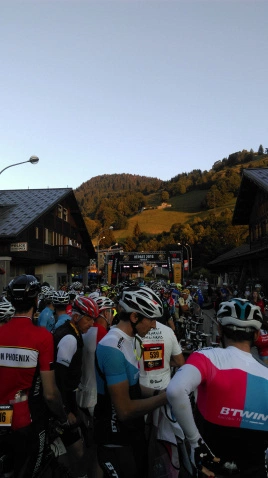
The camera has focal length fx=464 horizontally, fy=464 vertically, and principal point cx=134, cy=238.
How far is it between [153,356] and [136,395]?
1.90 metres

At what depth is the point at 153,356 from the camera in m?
5.23

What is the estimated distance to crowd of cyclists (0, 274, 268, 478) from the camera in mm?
2635

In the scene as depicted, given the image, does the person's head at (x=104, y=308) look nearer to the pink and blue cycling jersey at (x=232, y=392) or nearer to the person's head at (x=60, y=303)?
the person's head at (x=60, y=303)

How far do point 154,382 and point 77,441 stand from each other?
102 cm

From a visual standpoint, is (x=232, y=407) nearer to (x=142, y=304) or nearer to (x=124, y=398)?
(x=124, y=398)

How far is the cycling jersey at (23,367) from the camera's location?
132 inches

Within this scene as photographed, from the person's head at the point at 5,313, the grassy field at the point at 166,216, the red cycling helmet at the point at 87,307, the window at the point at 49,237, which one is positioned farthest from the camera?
the grassy field at the point at 166,216

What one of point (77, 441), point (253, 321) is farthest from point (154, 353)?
point (253, 321)

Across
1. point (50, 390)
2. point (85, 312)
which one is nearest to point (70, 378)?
point (85, 312)

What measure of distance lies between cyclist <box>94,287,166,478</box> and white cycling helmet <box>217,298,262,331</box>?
67 centimetres

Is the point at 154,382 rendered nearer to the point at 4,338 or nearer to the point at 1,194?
the point at 4,338

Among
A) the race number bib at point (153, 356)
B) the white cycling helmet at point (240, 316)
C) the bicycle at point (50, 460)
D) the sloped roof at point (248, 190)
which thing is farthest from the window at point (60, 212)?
the white cycling helmet at point (240, 316)

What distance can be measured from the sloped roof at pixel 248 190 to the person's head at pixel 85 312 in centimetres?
2541

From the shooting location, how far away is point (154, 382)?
516 centimetres
